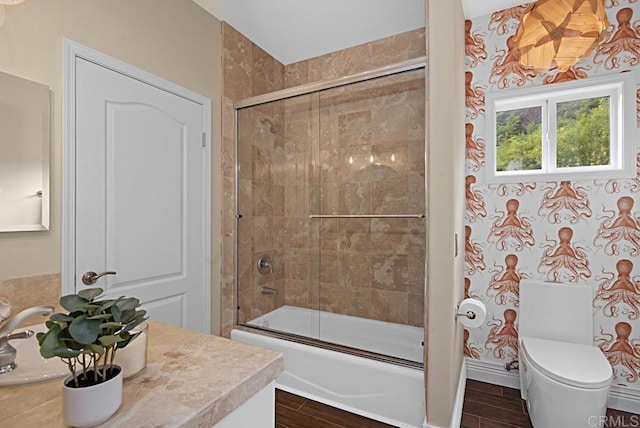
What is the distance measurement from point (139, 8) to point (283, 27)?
103 cm

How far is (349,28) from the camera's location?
8.01ft

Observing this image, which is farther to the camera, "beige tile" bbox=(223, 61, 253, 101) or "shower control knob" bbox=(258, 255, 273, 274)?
"shower control knob" bbox=(258, 255, 273, 274)

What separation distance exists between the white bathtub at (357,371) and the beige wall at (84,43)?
143cm

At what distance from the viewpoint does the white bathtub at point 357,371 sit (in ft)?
5.78

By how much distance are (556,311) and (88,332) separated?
2466 mm

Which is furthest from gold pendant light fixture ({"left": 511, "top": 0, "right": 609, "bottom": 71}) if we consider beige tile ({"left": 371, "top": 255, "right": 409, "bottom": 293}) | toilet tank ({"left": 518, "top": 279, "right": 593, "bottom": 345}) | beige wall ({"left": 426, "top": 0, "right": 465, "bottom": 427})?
beige tile ({"left": 371, "top": 255, "right": 409, "bottom": 293})

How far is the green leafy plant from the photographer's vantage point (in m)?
0.52

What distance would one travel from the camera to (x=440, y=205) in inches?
62.3

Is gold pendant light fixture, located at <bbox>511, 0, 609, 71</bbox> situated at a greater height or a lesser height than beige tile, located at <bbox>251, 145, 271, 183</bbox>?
greater

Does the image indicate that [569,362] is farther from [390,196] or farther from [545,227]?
[390,196]

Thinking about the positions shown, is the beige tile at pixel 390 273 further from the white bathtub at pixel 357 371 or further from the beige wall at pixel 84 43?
the beige wall at pixel 84 43

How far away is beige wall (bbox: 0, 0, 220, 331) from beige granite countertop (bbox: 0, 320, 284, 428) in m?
0.93

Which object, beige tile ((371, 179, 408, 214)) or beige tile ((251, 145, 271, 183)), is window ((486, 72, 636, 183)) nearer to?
beige tile ((371, 179, 408, 214))

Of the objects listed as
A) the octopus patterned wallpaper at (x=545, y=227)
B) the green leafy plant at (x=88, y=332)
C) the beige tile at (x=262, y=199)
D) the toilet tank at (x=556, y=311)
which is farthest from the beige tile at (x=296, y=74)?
the green leafy plant at (x=88, y=332)
